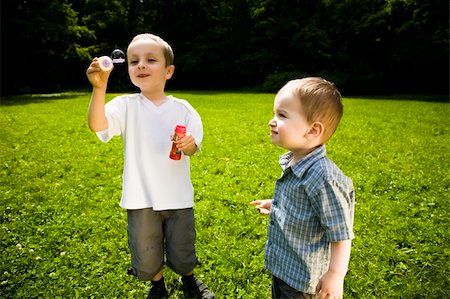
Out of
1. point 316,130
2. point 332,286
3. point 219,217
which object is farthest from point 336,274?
point 219,217

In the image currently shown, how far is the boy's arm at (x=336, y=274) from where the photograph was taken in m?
1.51

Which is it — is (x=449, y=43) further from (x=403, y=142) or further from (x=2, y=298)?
(x=2, y=298)

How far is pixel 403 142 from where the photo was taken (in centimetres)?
786

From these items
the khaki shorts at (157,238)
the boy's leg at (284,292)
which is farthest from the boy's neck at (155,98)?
the boy's leg at (284,292)

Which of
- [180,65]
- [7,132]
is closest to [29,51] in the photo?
[180,65]

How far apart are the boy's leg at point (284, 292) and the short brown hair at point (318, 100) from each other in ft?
2.52

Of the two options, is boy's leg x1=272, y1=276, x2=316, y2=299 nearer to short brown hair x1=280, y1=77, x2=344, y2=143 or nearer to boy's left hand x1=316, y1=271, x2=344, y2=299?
boy's left hand x1=316, y1=271, x2=344, y2=299

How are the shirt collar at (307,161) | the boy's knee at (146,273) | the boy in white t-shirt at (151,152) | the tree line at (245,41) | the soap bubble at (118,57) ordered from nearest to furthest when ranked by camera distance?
the shirt collar at (307,161)
the soap bubble at (118,57)
the boy in white t-shirt at (151,152)
the boy's knee at (146,273)
the tree line at (245,41)

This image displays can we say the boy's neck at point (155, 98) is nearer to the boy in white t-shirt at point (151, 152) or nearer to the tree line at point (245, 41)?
the boy in white t-shirt at point (151, 152)

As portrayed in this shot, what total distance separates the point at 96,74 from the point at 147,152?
0.56 meters

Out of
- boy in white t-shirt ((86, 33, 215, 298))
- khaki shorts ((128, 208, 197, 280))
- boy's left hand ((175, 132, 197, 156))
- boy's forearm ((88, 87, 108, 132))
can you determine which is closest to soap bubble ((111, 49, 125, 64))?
boy in white t-shirt ((86, 33, 215, 298))

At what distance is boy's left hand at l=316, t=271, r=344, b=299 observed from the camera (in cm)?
151

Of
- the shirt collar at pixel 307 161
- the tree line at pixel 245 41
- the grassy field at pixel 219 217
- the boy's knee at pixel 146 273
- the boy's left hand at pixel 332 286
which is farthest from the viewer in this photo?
the tree line at pixel 245 41

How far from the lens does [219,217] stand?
3936 millimetres
